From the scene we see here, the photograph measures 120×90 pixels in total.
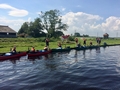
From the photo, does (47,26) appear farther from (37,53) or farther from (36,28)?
(37,53)

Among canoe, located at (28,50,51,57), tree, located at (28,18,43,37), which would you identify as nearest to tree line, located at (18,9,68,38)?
tree, located at (28,18,43,37)

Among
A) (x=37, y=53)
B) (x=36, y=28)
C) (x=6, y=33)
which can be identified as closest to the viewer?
(x=37, y=53)

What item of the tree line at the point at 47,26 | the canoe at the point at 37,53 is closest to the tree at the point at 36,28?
the tree line at the point at 47,26

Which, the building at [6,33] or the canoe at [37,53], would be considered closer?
the canoe at [37,53]

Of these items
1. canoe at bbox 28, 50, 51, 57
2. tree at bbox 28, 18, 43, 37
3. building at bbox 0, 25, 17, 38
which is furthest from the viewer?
tree at bbox 28, 18, 43, 37

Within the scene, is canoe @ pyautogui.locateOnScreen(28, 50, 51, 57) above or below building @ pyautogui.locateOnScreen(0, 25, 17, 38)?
below

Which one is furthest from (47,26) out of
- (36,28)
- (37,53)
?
(37,53)

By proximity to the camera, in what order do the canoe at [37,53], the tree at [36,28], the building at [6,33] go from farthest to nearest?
the tree at [36,28] < the building at [6,33] < the canoe at [37,53]

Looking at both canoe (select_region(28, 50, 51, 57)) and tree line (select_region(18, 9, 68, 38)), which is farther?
tree line (select_region(18, 9, 68, 38))

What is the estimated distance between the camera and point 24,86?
45.2 ft

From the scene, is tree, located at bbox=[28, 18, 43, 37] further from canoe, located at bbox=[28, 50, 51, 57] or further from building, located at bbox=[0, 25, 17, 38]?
canoe, located at bbox=[28, 50, 51, 57]

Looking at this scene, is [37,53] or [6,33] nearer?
[37,53]

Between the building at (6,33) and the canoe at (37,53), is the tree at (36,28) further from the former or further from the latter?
the canoe at (37,53)

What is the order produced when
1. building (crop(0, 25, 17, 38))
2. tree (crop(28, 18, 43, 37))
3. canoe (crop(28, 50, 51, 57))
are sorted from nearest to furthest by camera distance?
canoe (crop(28, 50, 51, 57)) → building (crop(0, 25, 17, 38)) → tree (crop(28, 18, 43, 37))
